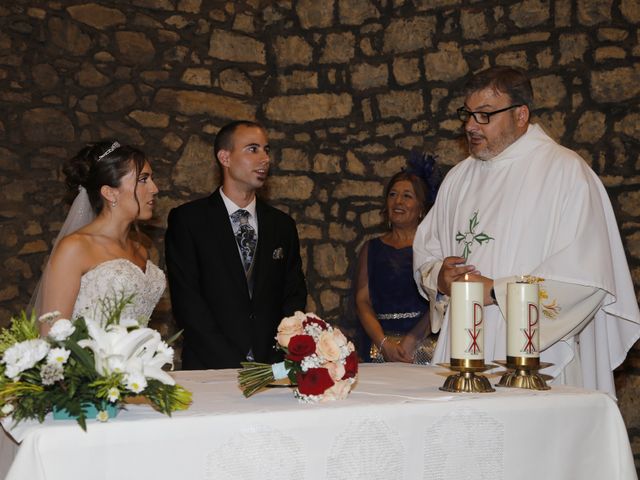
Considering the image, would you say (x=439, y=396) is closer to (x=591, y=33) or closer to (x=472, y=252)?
(x=472, y=252)

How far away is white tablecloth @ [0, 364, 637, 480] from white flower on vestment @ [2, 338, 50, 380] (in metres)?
0.14

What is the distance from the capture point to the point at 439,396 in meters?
2.53

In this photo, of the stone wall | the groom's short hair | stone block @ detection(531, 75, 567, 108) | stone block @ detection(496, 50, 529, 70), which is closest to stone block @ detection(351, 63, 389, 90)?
the stone wall

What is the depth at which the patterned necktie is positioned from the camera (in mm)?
4586

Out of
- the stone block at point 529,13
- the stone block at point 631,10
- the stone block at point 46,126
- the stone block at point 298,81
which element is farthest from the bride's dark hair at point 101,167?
the stone block at point 631,10

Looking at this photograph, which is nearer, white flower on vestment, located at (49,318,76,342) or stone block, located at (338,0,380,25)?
white flower on vestment, located at (49,318,76,342)

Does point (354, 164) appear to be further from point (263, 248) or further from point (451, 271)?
point (451, 271)

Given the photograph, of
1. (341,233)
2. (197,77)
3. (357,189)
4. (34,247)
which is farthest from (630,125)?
(34,247)

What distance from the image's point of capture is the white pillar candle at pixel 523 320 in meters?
2.70

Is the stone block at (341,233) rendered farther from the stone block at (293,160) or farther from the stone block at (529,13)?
the stone block at (529,13)

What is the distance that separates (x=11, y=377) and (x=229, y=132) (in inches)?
116

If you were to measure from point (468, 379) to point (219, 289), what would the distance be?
6.77 feet

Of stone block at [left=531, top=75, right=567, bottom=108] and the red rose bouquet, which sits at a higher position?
stone block at [left=531, top=75, right=567, bottom=108]

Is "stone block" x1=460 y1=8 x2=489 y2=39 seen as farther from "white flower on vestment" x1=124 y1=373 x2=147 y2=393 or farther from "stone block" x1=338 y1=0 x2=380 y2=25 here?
"white flower on vestment" x1=124 y1=373 x2=147 y2=393
